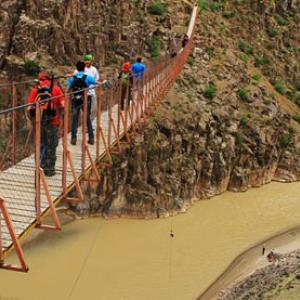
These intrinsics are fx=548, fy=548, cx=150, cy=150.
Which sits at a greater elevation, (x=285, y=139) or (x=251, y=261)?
(x=285, y=139)

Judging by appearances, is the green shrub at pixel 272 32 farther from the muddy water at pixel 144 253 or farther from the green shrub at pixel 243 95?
the muddy water at pixel 144 253

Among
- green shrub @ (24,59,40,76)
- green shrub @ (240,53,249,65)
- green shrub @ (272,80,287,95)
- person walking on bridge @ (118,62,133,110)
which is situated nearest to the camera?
person walking on bridge @ (118,62,133,110)

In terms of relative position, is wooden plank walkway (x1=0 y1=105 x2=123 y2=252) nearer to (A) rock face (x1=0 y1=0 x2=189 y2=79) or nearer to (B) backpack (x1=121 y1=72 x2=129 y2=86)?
(B) backpack (x1=121 y1=72 x2=129 y2=86)

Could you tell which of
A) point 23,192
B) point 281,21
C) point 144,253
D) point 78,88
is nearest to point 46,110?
point 23,192

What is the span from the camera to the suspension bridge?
20.6 ft

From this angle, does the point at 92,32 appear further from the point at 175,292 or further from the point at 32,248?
the point at 175,292

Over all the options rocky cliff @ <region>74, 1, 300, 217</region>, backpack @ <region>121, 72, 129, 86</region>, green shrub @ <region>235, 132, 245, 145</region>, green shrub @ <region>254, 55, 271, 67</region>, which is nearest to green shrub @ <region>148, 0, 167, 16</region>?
rocky cliff @ <region>74, 1, 300, 217</region>

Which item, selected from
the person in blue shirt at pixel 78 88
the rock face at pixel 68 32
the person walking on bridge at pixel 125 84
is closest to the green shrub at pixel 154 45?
the rock face at pixel 68 32

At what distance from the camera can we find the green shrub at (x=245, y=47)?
26438 mm

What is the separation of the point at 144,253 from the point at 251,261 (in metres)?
3.25

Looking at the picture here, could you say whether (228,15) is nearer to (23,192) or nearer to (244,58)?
(244,58)

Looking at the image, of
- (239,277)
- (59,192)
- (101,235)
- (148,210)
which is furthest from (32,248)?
(59,192)

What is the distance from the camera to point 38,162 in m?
6.49

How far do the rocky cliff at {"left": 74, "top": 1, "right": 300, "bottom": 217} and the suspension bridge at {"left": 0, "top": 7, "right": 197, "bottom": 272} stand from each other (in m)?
5.39
